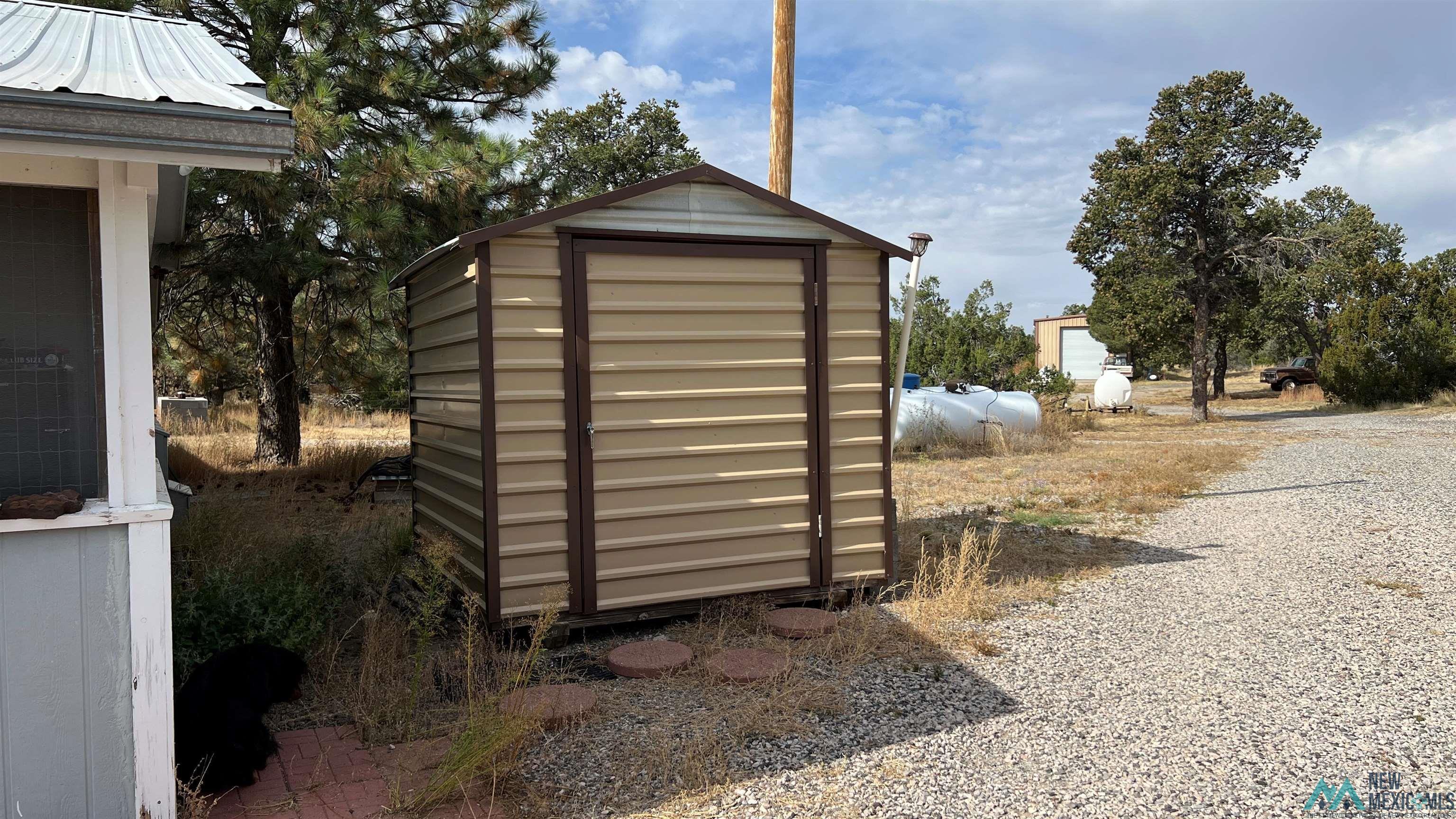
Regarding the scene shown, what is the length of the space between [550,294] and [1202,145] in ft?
62.6

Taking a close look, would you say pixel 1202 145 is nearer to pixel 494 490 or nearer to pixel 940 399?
pixel 940 399

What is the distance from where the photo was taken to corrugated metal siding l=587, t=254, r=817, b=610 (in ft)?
16.3

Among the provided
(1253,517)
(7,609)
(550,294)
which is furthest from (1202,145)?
(7,609)

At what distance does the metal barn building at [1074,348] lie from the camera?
166 ft

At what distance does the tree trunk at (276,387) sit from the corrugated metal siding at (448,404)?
482cm

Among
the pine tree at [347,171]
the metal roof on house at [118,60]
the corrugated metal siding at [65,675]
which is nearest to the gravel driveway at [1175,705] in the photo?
the corrugated metal siding at [65,675]

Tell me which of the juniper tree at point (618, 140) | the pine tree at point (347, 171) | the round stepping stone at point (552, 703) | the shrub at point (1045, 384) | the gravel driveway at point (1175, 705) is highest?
the juniper tree at point (618, 140)

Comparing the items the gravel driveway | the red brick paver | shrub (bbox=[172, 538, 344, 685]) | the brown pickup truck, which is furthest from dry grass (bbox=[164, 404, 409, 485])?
the brown pickup truck

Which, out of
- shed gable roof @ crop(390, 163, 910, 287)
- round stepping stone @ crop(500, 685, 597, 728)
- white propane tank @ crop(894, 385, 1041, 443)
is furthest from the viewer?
white propane tank @ crop(894, 385, 1041, 443)

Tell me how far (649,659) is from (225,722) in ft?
6.07

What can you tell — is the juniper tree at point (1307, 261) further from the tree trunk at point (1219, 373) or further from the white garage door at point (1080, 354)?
the white garage door at point (1080, 354)

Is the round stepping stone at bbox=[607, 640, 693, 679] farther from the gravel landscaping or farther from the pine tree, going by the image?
the pine tree

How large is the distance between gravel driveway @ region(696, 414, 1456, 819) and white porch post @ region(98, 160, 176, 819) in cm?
174

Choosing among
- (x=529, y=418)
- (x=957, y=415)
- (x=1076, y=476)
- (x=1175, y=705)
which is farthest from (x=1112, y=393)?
(x=529, y=418)
